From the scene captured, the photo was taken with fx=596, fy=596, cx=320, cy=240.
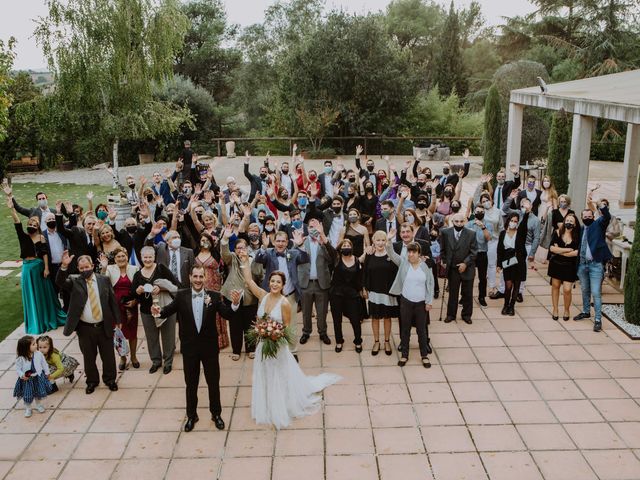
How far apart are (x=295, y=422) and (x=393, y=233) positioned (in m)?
3.33

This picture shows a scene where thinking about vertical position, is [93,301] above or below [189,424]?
above

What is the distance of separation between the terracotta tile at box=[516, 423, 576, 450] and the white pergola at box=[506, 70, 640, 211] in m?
5.96

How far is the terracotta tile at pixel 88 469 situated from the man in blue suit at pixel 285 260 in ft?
9.56

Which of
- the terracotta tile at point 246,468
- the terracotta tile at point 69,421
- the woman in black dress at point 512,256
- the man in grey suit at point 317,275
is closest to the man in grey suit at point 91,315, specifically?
the terracotta tile at point 69,421

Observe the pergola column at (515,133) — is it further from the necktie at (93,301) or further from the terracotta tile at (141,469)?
the terracotta tile at (141,469)

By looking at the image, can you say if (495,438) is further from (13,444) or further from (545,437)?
(13,444)

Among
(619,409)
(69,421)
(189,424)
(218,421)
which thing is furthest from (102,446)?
(619,409)

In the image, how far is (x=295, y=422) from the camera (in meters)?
6.75

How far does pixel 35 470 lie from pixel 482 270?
6953 millimetres

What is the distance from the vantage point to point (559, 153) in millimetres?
12992

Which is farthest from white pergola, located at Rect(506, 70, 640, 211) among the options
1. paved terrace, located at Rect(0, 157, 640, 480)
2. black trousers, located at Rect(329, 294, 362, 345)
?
black trousers, located at Rect(329, 294, 362, 345)

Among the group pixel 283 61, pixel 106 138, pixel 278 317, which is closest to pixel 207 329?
pixel 278 317

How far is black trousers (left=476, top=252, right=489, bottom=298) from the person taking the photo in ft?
31.8

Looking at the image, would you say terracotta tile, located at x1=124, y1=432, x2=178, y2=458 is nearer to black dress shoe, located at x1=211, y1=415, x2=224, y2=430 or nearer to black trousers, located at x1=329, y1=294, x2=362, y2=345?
black dress shoe, located at x1=211, y1=415, x2=224, y2=430
